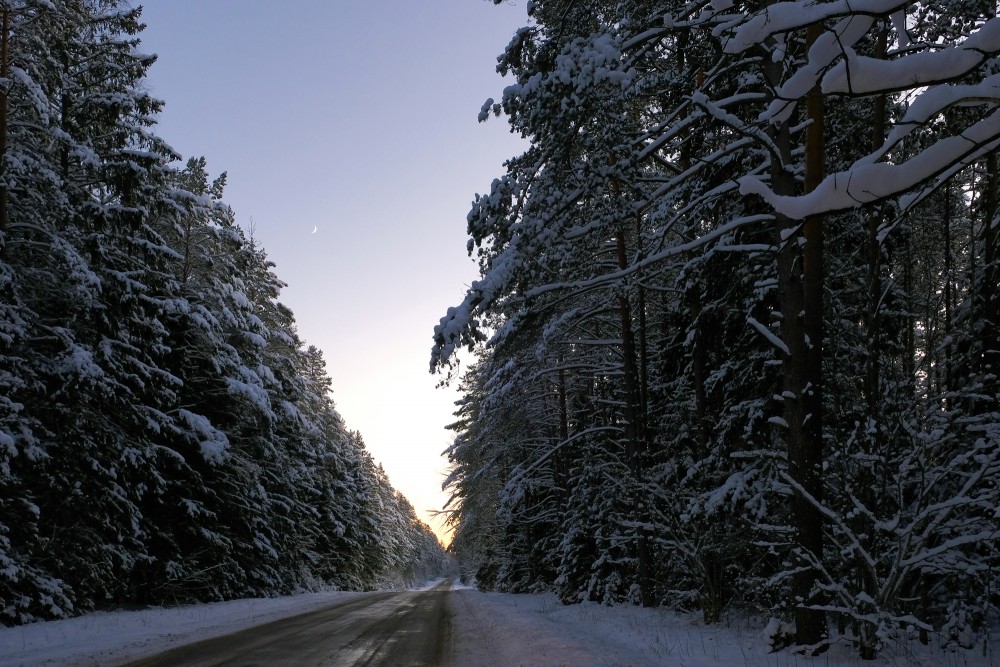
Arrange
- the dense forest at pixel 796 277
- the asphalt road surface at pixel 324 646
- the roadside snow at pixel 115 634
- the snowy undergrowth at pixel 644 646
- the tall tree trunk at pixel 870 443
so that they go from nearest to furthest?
the dense forest at pixel 796 277 < the tall tree trunk at pixel 870 443 < the snowy undergrowth at pixel 644 646 < the asphalt road surface at pixel 324 646 < the roadside snow at pixel 115 634

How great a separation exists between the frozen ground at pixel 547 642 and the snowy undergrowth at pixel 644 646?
0.01 m

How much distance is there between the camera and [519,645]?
8.86 metres

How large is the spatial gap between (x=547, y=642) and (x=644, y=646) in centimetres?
130

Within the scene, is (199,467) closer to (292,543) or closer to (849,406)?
(292,543)

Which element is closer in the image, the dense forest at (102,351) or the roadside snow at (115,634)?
the roadside snow at (115,634)

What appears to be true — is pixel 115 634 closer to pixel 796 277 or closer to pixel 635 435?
pixel 635 435

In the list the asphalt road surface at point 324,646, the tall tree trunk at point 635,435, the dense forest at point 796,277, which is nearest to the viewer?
the dense forest at point 796,277

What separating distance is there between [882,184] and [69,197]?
16.9 meters

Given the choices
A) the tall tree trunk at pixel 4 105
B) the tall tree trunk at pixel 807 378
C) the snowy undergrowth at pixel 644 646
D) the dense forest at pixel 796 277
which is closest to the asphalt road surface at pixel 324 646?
the snowy undergrowth at pixel 644 646

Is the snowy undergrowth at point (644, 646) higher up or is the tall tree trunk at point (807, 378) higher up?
the tall tree trunk at point (807, 378)

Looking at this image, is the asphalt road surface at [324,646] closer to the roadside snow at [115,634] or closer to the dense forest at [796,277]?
the roadside snow at [115,634]

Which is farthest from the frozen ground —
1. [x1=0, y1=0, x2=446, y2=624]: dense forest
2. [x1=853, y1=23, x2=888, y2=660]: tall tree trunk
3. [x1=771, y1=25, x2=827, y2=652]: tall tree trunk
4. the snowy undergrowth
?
[x1=0, y1=0, x2=446, y2=624]: dense forest

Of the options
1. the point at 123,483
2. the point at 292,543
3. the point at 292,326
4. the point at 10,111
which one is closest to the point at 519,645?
the point at 123,483

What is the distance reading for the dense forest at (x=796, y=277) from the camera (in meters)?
4.98
